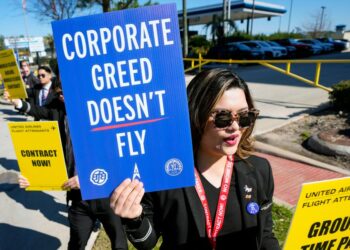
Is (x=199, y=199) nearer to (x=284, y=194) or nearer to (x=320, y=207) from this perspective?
(x=320, y=207)

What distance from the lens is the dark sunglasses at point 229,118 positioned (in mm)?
1578

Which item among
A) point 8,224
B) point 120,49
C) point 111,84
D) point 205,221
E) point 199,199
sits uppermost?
point 120,49

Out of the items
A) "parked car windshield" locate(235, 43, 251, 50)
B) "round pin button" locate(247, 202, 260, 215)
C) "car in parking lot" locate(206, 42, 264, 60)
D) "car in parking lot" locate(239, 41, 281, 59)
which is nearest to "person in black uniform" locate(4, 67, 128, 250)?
"round pin button" locate(247, 202, 260, 215)

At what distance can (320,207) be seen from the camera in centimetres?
139

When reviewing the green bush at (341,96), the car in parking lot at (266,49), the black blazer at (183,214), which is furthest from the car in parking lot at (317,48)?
the black blazer at (183,214)

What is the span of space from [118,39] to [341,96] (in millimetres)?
7700

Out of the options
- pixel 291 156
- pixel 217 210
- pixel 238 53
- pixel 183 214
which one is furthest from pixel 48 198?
pixel 238 53

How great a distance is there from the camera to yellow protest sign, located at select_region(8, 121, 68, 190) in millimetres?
2672

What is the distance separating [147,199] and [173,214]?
0.55 ft

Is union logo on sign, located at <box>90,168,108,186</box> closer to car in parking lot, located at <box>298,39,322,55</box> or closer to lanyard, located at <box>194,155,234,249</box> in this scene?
lanyard, located at <box>194,155,234,249</box>

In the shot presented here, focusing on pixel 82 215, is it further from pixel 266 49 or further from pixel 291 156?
pixel 266 49

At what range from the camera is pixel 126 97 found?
4.58ft

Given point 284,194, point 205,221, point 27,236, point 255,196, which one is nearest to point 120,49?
point 205,221

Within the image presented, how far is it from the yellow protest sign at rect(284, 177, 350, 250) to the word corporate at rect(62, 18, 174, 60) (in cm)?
94
